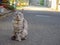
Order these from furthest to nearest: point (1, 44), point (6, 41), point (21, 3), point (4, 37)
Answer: point (21, 3)
point (4, 37)
point (6, 41)
point (1, 44)

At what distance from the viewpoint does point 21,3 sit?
59.3 meters

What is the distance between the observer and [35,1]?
82188 millimetres

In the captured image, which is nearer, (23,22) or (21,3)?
(23,22)

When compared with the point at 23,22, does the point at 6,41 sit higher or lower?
lower

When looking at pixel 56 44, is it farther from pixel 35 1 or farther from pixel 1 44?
pixel 35 1

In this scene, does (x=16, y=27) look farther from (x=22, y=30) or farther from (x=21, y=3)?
(x=21, y=3)

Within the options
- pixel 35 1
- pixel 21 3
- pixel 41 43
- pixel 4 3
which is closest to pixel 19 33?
pixel 41 43

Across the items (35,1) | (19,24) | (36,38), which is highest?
(19,24)

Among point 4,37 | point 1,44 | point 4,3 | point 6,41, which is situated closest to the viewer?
point 1,44

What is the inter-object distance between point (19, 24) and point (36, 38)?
147 cm

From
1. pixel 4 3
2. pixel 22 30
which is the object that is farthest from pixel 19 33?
pixel 4 3

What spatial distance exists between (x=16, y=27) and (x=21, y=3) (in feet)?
156

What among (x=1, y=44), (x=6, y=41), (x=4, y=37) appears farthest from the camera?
(x=4, y=37)

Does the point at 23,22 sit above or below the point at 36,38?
above
